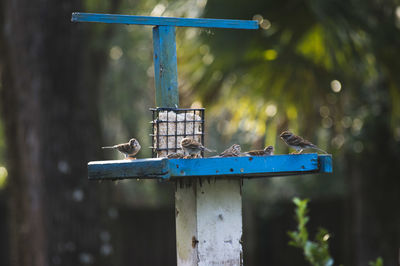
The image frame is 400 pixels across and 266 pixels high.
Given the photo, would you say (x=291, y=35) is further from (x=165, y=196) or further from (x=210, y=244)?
(x=165, y=196)

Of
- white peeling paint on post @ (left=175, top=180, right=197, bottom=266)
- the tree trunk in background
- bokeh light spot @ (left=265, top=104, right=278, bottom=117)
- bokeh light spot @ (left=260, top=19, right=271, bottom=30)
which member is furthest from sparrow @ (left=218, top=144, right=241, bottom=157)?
bokeh light spot @ (left=265, top=104, right=278, bottom=117)

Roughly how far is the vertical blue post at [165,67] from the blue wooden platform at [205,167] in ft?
2.05

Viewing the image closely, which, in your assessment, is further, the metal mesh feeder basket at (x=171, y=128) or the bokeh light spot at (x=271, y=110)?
the bokeh light spot at (x=271, y=110)

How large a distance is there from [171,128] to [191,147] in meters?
0.28

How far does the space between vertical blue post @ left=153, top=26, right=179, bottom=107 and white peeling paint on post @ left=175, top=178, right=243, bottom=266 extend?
1.79 ft

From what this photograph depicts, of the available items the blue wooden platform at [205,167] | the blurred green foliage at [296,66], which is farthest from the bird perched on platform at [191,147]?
the blurred green foliage at [296,66]

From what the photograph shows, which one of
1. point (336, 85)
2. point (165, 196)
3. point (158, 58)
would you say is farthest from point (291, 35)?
point (165, 196)

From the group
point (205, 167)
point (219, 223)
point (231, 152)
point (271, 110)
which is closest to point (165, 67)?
point (231, 152)

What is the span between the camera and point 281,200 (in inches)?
500

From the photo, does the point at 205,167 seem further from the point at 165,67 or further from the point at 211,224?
the point at 165,67

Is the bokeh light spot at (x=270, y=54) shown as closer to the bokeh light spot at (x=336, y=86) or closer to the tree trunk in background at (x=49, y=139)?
the bokeh light spot at (x=336, y=86)

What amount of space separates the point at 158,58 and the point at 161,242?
10449mm

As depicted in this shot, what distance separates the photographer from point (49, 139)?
6.71 meters

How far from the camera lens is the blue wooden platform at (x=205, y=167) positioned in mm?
2707
